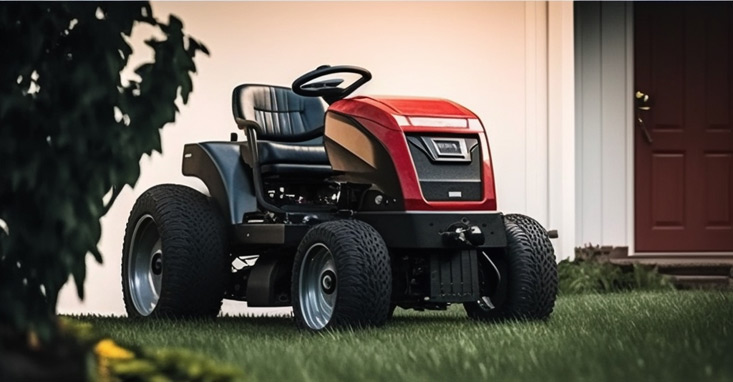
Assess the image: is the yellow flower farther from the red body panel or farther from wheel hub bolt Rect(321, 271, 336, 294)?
the red body panel

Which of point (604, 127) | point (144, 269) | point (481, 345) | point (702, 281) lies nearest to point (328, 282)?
point (481, 345)

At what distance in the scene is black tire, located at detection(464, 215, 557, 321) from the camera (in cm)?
612

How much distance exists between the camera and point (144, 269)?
7.11 m

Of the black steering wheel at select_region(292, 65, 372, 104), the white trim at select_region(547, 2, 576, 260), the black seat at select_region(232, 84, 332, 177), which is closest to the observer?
the black steering wheel at select_region(292, 65, 372, 104)

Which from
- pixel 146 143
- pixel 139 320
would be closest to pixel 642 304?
pixel 139 320

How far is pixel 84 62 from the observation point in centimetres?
412

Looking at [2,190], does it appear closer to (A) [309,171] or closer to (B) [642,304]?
(A) [309,171]

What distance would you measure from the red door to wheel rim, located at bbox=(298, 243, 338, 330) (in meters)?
4.58

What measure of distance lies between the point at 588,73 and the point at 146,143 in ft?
20.9

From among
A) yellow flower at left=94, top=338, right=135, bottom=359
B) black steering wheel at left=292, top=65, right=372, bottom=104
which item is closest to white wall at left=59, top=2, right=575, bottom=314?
black steering wheel at left=292, top=65, right=372, bottom=104

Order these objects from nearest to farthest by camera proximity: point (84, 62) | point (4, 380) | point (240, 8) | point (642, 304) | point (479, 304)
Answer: point (4, 380), point (84, 62), point (479, 304), point (642, 304), point (240, 8)

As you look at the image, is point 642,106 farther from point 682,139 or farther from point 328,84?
point 328,84

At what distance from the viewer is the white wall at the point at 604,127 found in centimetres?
1002

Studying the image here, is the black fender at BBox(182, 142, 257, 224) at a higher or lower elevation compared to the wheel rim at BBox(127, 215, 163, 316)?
higher
